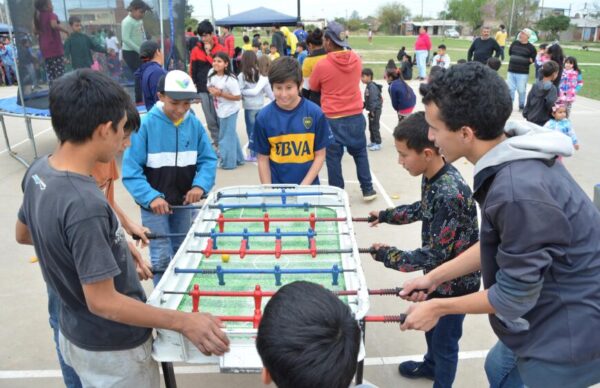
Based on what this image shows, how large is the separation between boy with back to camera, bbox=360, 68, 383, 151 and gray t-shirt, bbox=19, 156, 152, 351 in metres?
6.78

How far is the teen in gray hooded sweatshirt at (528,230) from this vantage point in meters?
1.52

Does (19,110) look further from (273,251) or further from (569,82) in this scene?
(569,82)

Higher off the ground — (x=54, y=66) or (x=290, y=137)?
(x=54, y=66)

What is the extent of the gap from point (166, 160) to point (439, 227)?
1.99 m

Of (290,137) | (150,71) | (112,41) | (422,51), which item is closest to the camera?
(290,137)

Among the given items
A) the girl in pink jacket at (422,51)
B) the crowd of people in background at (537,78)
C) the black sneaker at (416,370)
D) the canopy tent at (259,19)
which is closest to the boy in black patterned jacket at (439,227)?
the black sneaker at (416,370)

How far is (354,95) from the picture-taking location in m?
5.87

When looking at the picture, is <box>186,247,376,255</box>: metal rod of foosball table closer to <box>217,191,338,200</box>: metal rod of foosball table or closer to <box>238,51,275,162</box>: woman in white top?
<box>217,191,338,200</box>: metal rod of foosball table

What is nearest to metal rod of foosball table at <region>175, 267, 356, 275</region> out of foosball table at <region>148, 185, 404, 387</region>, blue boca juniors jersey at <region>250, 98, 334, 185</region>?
foosball table at <region>148, 185, 404, 387</region>

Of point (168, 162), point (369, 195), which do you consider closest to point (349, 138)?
point (369, 195)

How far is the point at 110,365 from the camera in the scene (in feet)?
6.41

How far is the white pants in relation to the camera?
6.38 ft

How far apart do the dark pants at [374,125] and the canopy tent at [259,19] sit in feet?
41.0

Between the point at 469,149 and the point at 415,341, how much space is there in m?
2.19
